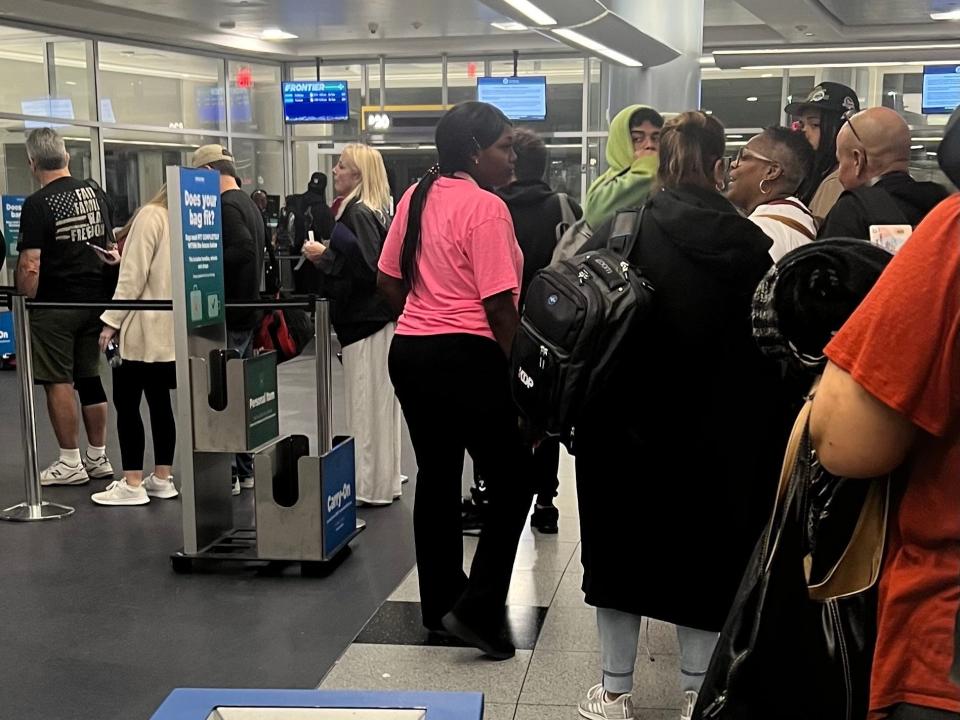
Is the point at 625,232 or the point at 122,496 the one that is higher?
the point at 625,232

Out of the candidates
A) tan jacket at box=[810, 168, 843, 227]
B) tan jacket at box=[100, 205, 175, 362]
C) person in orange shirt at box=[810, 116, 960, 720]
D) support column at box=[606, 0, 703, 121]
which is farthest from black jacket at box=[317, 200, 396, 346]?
person in orange shirt at box=[810, 116, 960, 720]

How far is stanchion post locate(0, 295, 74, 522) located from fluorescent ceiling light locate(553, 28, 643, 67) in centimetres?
281

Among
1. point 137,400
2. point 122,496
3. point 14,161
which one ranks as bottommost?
point 122,496

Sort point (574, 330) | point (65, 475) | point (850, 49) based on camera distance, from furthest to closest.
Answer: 1. point (850, 49)
2. point (65, 475)
3. point (574, 330)

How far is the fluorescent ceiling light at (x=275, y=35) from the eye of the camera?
45.3ft

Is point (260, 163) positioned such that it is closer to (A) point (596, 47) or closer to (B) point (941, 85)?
(B) point (941, 85)

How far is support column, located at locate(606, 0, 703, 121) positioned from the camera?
22.0 feet

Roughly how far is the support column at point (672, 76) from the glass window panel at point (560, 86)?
853 cm

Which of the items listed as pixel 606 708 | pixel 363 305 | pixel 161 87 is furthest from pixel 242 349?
pixel 161 87

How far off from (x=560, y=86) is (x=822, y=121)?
40.4ft

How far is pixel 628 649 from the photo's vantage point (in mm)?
2703

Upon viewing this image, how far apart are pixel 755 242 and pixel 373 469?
9.81 feet

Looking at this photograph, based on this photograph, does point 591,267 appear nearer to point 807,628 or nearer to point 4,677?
point 807,628

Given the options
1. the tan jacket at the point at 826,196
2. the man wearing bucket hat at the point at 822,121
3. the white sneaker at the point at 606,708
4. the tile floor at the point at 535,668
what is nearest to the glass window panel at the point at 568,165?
the man wearing bucket hat at the point at 822,121
